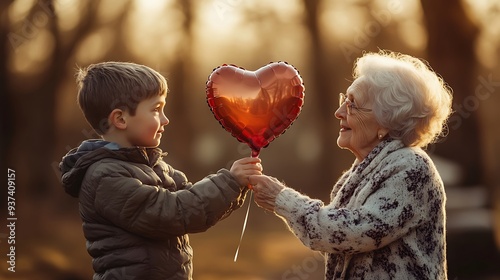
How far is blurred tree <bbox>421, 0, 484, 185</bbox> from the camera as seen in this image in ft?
22.0

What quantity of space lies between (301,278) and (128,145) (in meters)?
5.01

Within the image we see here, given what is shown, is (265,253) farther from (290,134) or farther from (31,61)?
(290,134)

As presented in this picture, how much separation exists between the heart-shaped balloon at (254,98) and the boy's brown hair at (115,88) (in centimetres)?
33

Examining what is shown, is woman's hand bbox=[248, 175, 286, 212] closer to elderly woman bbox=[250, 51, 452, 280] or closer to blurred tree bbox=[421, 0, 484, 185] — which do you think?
elderly woman bbox=[250, 51, 452, 280]

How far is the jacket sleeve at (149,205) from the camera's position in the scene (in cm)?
297

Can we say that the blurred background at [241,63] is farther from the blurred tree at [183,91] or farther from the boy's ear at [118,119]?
the boy's ear at [118,119]

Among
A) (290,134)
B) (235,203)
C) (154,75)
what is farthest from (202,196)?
(290,134)

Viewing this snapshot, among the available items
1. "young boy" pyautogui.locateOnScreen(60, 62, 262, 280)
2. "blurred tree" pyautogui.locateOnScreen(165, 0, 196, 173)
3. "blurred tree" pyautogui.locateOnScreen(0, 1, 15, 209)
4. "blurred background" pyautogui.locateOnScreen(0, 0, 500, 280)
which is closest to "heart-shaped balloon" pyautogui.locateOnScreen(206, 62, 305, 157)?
"young boy" pyautogui.locateOnScreen(60, 62, 262, 280)

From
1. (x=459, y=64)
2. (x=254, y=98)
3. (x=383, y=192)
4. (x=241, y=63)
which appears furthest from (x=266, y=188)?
(x=241, y=63)

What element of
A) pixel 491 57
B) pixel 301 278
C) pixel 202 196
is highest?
pixel 491 57

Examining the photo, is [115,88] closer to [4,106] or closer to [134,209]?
[134,209]

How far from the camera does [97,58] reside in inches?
332

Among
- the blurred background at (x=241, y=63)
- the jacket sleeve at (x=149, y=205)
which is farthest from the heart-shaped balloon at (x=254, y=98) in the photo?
the blurred background at (x=241, y=63)

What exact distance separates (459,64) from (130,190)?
4413 mm
